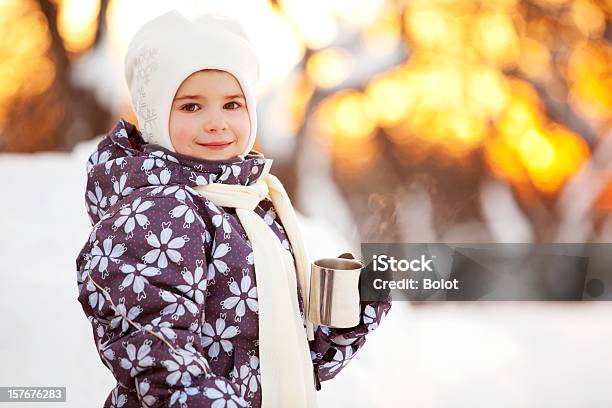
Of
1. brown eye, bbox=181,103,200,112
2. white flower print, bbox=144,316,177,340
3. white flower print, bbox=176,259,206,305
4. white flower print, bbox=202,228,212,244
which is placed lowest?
white flower print, bbox=144,316,177,340

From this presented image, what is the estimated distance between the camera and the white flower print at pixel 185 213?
3.24ft

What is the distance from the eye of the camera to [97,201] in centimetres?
108

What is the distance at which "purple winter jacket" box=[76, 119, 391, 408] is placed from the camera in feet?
3.01

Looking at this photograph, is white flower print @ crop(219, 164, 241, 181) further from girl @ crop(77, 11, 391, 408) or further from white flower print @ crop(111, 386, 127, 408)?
white flower print @ crop(111, 386, 127, 408)

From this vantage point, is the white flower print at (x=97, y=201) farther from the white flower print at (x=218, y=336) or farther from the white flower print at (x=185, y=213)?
the white flower print at (x=218, y=336)

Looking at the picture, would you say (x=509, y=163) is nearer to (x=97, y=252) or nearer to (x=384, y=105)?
(x=384, y=105)

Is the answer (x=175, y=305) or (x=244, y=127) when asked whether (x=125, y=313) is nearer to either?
(x=175, y=305)

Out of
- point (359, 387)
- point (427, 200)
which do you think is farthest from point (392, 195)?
point (359, 387)

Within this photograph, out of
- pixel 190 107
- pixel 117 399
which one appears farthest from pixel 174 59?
pixel 117 399

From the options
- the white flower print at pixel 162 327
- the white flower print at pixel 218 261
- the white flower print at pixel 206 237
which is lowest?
the white flower print at pixel 162 327

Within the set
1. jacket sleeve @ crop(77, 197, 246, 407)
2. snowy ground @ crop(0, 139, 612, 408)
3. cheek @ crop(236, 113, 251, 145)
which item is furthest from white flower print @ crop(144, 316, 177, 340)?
snowy ground @ crop(0, 139, 612, 408)

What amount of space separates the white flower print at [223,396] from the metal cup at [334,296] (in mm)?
222

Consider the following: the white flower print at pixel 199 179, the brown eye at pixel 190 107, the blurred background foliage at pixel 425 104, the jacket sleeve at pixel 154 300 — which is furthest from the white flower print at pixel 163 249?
the blurred background foliage at pixel 425 104

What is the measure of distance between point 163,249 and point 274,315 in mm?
203
